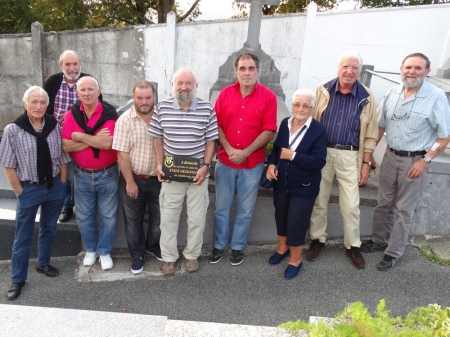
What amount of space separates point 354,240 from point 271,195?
0.98 m

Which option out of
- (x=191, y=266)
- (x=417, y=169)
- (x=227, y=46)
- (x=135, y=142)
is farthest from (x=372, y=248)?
(x=227, y=46)

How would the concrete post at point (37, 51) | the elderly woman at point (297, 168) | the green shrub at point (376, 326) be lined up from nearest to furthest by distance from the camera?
the green shrub at point (376, 326)
the elderly woman at point (297, 168)
the concrete post at point (37, 51)

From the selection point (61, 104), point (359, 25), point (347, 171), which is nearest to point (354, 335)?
point (347, 171)

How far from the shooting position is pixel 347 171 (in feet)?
12.3

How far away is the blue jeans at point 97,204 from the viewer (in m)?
3.79

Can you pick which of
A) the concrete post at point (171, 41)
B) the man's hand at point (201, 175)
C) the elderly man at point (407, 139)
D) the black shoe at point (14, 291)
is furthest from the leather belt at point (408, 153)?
the concrete post at point (171, 41)

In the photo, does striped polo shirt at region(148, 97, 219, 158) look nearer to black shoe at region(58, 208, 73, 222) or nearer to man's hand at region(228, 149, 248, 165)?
man's hand at region(228, 149, 248, 165)

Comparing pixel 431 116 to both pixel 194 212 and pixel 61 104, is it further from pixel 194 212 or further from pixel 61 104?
pixel 61 104

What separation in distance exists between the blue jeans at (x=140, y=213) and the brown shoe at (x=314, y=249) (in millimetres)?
1626

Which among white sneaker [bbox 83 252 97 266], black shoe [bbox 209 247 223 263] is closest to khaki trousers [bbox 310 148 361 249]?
black shoe [bbox 209 247 223 263]

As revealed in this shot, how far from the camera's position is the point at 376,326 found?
2.13m

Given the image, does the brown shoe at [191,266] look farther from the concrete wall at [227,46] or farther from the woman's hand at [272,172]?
the concrete wall at [227,46]

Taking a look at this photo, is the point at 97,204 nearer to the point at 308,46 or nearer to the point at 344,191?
the point at 344,191

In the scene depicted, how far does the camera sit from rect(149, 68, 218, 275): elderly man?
3484 mm
